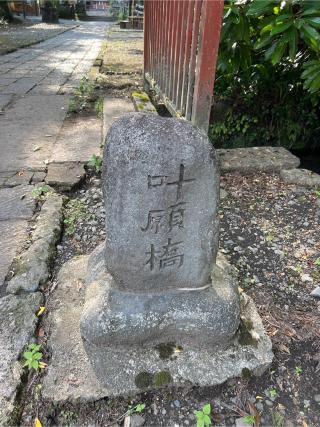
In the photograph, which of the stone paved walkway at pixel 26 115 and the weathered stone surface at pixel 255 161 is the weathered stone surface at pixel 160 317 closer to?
the stone paved walkway at pixel 26 115

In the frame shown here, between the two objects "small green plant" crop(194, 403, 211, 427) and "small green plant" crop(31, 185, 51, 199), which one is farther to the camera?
"small green plant" crop(31, 185, 51, 199)

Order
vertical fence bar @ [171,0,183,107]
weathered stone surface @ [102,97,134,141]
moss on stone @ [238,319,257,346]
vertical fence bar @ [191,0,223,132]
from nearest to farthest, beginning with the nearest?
moss on stone @ [238,319,257,346]
vertical fence bar @ [191,0,223,132]
vertical fence bar @ [171,0,183,107]
weathered stone surface @ [102,97,134,141]

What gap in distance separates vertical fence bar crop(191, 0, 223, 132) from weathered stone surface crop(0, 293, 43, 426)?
164cm

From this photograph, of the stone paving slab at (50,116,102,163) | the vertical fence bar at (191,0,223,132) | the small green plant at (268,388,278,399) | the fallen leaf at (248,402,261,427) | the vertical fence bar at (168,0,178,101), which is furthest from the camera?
the stone paving slab at (50,116,102,163)

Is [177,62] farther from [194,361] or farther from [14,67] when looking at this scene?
[14,67]

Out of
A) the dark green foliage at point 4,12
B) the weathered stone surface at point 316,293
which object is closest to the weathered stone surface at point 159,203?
the weathered stone surface at point 316,293

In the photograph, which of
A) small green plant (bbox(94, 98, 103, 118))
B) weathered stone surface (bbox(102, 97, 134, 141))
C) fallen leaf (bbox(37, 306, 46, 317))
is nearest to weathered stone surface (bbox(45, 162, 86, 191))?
weathered stone surface (bbox(102, 97, 134, 141))

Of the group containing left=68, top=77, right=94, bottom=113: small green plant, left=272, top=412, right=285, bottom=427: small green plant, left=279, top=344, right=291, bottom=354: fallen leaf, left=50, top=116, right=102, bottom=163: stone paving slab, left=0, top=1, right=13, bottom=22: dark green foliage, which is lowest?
left=272, top=412, right=285, bottom=427: small green plant

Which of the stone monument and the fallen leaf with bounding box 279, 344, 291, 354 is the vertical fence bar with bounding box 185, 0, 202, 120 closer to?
the stone monument

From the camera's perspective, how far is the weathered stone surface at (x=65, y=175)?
2789mm

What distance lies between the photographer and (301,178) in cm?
302

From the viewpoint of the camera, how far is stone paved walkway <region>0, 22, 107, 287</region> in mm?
2430

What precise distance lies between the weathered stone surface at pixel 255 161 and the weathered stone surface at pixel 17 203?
163cm

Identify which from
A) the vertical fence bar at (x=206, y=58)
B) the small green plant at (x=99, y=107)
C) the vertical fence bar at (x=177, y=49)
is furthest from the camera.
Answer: the small green plant at (x=99, y=107)
